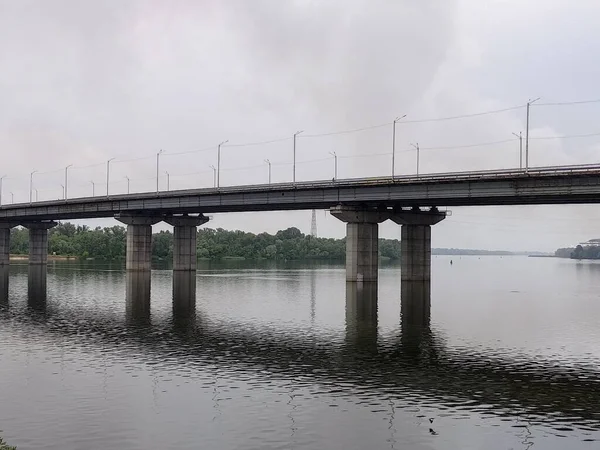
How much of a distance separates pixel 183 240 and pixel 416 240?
174 ft

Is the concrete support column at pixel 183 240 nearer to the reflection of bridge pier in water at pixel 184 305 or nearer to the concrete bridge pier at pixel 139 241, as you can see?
the concrete bridge pier at pixel 139 241

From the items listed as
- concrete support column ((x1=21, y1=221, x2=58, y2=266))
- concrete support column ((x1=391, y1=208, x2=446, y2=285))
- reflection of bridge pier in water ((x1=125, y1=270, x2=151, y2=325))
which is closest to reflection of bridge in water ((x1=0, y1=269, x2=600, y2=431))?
reflection of bridge pier in water ((x1=125, y1=270, x2=151, y2=325))

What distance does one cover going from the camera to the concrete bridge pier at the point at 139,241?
130250mm

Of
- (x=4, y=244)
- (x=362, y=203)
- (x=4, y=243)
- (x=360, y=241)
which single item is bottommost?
(x=4, y=244)

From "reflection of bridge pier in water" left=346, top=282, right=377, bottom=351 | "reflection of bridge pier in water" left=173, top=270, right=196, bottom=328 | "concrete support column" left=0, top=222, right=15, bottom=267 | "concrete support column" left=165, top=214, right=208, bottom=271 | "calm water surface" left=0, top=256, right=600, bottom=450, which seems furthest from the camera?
"concrete support column" left=0, top=222, right=15, bottom=267

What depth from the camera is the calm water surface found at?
20172 mm

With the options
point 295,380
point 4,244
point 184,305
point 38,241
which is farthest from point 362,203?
point 4,244

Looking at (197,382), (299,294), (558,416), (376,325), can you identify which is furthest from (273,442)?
(299,294)

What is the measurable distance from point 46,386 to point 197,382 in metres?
5.92

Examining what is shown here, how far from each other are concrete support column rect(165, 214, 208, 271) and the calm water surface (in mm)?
78905

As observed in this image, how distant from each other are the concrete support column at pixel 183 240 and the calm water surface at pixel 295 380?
78905mm

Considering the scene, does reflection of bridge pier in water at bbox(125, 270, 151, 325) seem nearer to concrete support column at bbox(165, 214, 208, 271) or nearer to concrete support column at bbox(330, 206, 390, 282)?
concrete support column at bbox(330, 206, 390, 282)

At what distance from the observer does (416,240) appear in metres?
102

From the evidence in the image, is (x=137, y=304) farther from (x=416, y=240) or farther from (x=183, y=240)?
(x=183, y=240)
